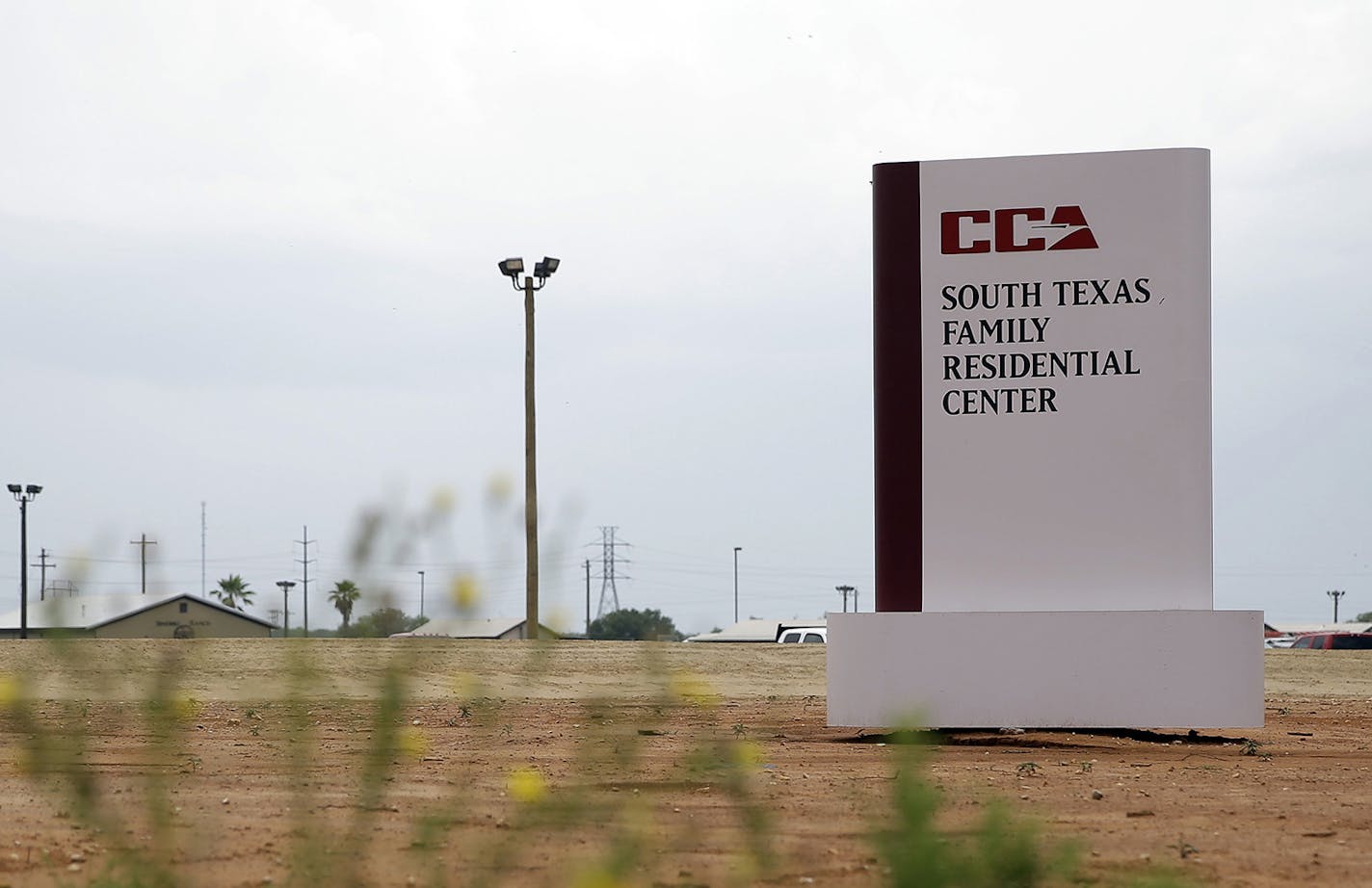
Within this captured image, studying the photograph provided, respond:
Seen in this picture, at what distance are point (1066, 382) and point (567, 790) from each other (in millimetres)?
6387

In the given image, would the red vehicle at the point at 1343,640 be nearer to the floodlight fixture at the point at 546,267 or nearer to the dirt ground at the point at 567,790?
the floodlight fixture at the point at 546,267

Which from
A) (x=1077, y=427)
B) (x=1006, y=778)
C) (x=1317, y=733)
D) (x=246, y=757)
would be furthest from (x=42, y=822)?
(x=1317, y=733)

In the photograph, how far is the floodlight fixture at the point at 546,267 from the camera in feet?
104

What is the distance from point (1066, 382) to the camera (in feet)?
39.9

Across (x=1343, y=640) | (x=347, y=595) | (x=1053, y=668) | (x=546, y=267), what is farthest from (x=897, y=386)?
(x=1343, y=640)

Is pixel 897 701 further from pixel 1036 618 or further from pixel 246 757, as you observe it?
pixel 246 757

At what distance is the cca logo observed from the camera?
12258mm

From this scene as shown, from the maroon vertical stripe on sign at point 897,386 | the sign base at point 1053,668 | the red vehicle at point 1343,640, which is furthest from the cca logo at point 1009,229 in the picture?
the red vehicle at point 1343,640

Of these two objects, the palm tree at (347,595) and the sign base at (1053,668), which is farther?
the sign base at (1053,668)

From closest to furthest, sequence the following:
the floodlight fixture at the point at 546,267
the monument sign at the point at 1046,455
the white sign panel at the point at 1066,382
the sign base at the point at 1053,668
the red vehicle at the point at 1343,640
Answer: the sign base at the point at 1053,668
the monument sign at the point at 1046,455
the white sign panel at the point at 1066,382
the floodlight fixture at the point at 546,267
the red vehicle at the point at 1343,640

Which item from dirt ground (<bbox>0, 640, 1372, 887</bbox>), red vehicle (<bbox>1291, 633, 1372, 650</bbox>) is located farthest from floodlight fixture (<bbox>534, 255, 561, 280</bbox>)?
red vehicle (<bbox>1291, 633, 1372, 650</bbox>)

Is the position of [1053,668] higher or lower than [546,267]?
lower

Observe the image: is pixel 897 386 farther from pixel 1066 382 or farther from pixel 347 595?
pixel 347 595

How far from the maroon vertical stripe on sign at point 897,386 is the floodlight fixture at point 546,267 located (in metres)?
19.7
